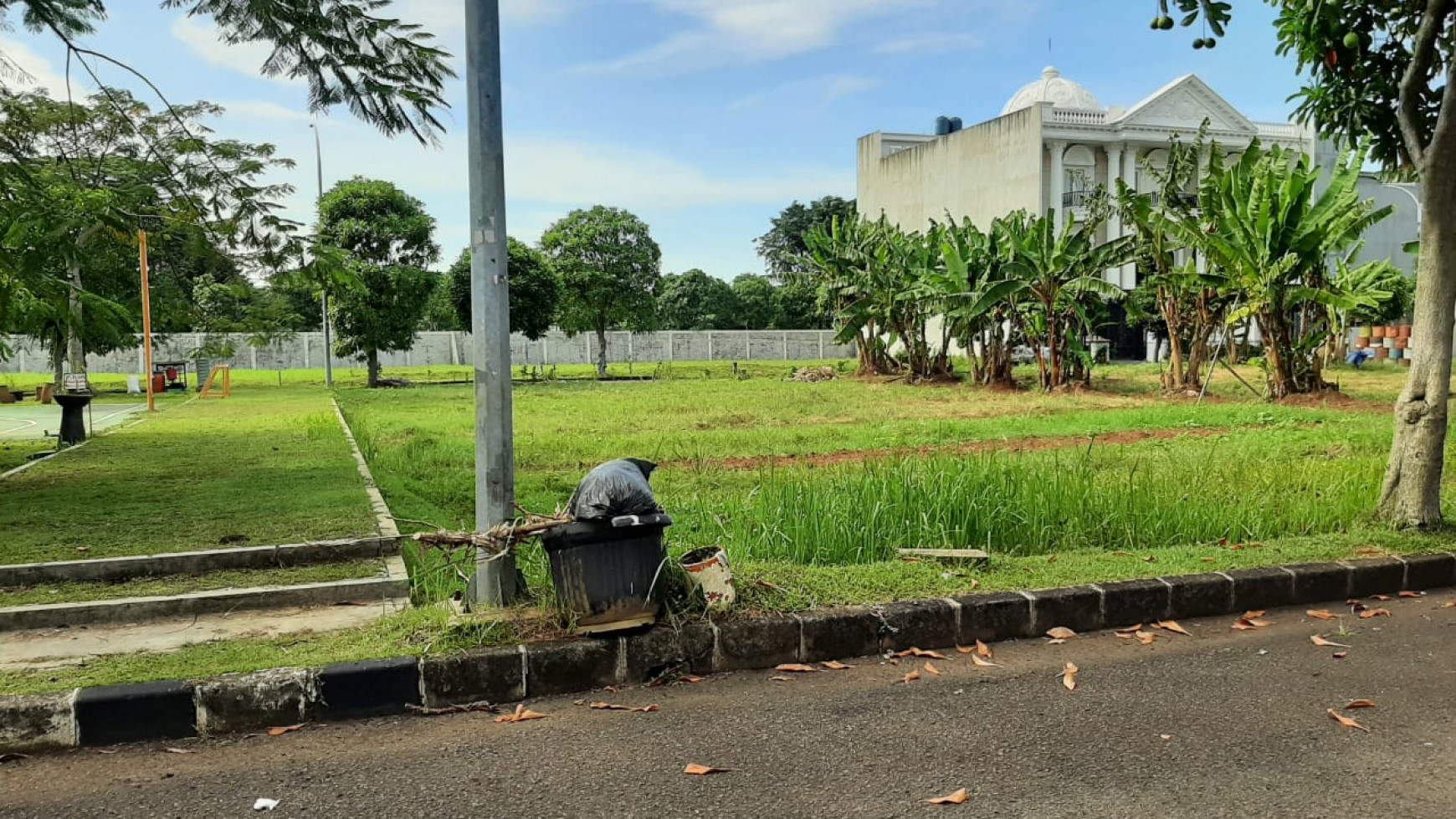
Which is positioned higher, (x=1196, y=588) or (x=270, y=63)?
(x=270, y=63)

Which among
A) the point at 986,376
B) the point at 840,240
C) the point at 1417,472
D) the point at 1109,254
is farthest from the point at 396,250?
the point at 1417,472

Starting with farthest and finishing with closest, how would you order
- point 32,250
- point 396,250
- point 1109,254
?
point 396,250 < point 1109,254 < point 32,250

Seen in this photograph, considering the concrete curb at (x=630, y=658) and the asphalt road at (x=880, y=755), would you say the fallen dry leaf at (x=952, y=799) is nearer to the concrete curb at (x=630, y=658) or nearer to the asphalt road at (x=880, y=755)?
the asphalt road at (x=880, y=755)

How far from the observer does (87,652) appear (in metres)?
4.82

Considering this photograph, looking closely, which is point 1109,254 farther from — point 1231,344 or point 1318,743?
point 1318,743

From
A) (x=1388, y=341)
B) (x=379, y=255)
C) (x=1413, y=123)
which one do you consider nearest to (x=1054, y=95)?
(x=1388, y=341)

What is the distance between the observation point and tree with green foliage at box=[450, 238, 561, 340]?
31.8 m

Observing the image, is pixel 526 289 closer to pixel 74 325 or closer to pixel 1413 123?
pixel 74 325

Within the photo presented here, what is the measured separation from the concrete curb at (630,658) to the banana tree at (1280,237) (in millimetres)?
11922

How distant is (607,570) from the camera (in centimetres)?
446

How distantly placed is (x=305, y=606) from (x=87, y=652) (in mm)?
1125

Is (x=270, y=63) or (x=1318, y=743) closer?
(x=1318, y=743)

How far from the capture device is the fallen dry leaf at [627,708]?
418 cm

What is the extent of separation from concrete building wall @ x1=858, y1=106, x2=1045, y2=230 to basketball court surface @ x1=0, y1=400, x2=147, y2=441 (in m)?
28.3
